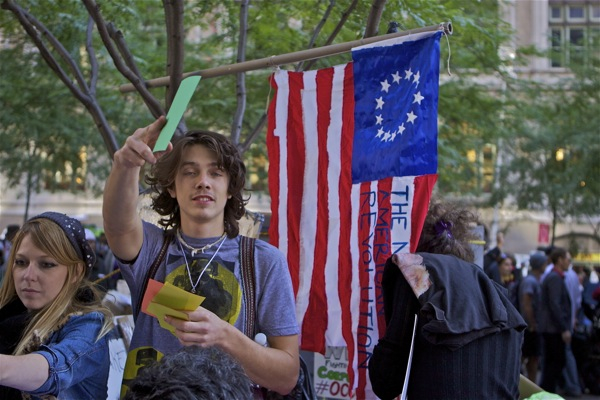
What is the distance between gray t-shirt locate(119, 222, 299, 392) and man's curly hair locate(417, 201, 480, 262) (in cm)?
90

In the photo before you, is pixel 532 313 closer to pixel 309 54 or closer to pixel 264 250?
pixel 309 54

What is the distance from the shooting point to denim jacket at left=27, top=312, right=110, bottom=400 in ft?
8.71

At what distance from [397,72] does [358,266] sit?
96cm

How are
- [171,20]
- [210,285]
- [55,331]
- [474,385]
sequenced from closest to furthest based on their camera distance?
[55,331] < [210,285] < [474,385] < [171,20]

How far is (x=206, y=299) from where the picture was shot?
3.05 metres

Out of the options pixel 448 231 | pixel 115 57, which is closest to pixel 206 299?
pixel 448 231

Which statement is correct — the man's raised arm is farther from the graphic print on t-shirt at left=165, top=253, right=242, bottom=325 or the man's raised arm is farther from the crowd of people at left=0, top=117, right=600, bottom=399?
the graphic print on t-shirt at left=165, top=253, right=242, bottom=325

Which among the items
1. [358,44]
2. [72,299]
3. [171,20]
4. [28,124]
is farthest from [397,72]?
[28,124]

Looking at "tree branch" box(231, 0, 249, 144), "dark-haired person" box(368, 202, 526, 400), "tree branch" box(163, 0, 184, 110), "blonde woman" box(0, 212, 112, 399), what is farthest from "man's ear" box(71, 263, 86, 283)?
"tree branch" box(231, 0, 249, 144)

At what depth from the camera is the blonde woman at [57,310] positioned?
2766 millimetres

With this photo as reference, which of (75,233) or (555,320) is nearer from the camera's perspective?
(75,233)

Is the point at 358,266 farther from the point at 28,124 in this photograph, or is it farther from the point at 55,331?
the point at 28,124

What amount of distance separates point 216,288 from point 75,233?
1.75 feet

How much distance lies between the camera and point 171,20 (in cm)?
488
